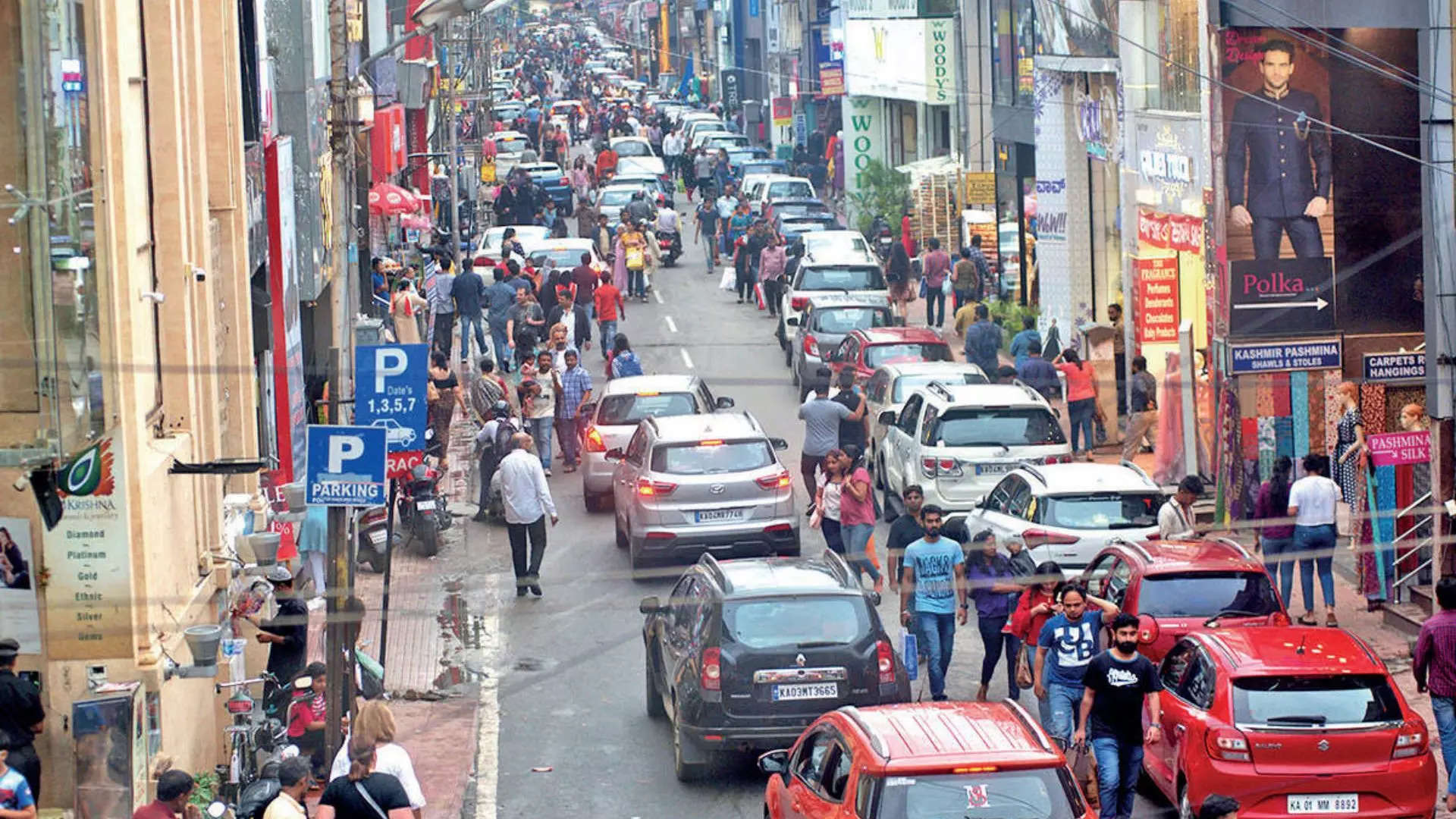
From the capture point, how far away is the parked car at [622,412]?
25172 mm

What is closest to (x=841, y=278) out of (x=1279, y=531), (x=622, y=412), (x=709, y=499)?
(x=622, y=412)

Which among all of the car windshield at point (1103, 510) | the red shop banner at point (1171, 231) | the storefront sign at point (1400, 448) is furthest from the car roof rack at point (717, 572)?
the red shop banner at point (1171, 231)

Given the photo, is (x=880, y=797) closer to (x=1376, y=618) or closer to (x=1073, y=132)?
(x=1376, y=618)

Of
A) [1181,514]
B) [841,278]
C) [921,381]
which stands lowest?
[1181,514]

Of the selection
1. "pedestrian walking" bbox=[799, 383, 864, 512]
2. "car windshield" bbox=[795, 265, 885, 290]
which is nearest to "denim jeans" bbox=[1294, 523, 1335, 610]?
"pedestrian walking" bbox=[799, 383, 864, 512]

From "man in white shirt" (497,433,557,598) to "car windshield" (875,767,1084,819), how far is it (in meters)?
9.76

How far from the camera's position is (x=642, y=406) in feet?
84.4

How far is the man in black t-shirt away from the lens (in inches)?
522

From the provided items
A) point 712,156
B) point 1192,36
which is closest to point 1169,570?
point 1192,36

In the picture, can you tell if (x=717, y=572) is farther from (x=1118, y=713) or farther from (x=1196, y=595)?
(x=1118, y=713)

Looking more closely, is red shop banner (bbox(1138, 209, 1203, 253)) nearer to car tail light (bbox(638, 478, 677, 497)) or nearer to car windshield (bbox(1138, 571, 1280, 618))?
car tail light (bbox(638, 478, 677, 497))

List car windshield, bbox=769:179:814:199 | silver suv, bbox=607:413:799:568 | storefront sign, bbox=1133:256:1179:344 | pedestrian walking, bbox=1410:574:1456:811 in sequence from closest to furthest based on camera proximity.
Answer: pedestrian walking, bbox=1410:574:1456:811, silver suv, bbox=607:413:799:568, storefront sign, bbox=1133:256:1179:344, car windshield, bbox=769:179:814:199

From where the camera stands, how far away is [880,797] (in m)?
10.9

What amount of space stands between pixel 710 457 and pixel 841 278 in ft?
50.3
